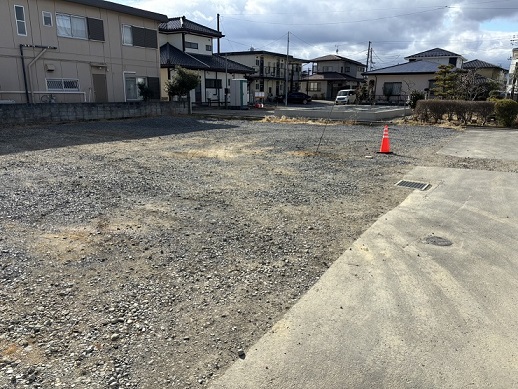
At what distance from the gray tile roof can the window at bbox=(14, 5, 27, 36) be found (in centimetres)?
240

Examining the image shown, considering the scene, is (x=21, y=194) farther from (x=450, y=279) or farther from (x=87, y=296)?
(x=450, y=279)

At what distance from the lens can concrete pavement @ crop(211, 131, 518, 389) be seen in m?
2.39

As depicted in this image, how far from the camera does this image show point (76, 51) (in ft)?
66.2

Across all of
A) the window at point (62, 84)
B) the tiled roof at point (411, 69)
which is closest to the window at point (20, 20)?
the window at point (62, 84)

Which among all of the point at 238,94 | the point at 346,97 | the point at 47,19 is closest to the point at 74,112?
the point at 47,19

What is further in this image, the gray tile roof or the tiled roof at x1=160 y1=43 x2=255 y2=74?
the tiled roof at x1=160 y1=43 x2=255 y2=74

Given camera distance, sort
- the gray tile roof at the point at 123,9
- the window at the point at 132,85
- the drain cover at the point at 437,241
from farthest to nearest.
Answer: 1. the window at the point at 132,85
2. the gray tile roof at the point at 123,9
3. the drain cover at the point at 437,241

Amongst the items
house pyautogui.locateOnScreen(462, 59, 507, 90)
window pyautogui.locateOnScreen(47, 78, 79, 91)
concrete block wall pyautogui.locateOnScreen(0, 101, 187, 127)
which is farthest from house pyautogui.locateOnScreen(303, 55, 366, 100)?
window pyautogui.locateOnScreen(47, 78, 79, 91)

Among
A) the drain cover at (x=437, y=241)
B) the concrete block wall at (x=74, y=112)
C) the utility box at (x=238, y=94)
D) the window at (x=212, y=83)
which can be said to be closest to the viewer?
the drain cover at (x=437, y=241)

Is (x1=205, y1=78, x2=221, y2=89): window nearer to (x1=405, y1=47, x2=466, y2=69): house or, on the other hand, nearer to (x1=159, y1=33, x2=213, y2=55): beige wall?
(x1=159, y1=33, x2=213, y2=55): beige wall

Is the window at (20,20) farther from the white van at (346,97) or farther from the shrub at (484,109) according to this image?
the white van at (346,97)

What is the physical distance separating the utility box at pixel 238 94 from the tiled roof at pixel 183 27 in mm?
5986

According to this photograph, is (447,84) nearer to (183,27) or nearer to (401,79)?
(401,79)

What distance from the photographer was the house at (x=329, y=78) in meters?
54.9
